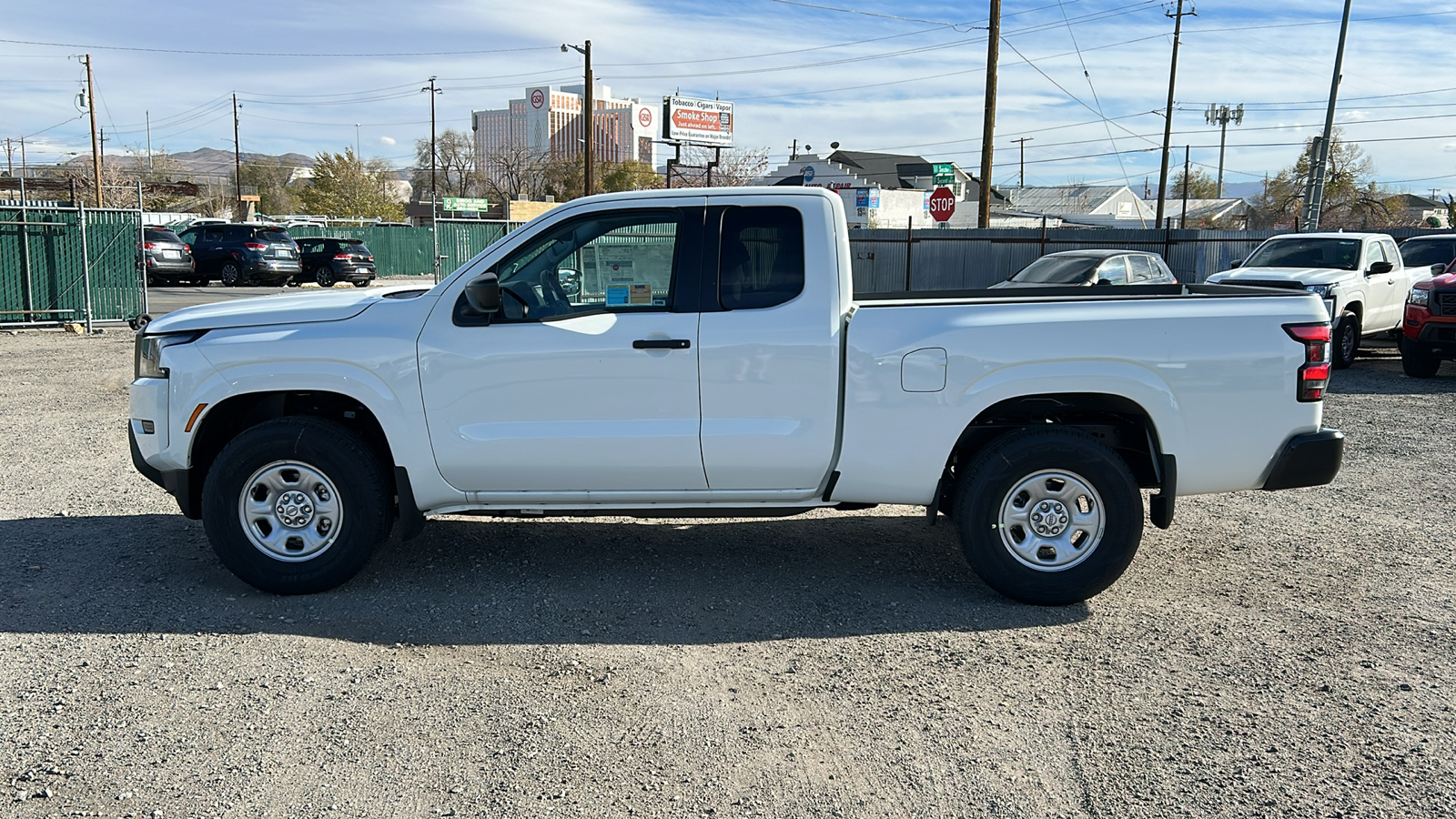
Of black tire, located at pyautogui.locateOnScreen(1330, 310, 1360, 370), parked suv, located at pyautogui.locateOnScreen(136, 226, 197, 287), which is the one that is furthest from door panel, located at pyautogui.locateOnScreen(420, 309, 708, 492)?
parked suv, located at pyautogui.locateOnScreen(136, 226, 197, 287)

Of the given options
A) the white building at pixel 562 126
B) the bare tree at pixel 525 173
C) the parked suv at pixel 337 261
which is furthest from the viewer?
the white building at pixel 562 126

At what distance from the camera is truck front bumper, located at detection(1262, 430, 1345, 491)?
514 cm

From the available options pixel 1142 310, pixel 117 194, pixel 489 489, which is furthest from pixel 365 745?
pixel 117 194

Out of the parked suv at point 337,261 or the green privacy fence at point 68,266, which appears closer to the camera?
the green privacy fence at point 68,266

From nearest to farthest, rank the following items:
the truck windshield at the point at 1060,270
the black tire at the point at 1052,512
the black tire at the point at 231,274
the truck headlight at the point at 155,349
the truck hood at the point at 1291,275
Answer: the black tire at the point at 1052,512
the truck headlight at the point at 155,349
the truck hood at the point at 1291,275
the truck windshield at the point at 1060,270
the black tire at the point at 231,274

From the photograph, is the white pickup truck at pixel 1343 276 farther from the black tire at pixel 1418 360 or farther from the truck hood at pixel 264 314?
the truck hood at pixel 264 314

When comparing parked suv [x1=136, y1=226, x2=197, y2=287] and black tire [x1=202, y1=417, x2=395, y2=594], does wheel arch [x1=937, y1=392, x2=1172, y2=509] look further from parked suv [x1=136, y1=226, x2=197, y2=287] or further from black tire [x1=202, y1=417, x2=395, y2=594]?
parked suv [x1=136, y1=226, x2=197, y2=287]

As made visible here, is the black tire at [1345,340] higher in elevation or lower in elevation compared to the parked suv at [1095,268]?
lower

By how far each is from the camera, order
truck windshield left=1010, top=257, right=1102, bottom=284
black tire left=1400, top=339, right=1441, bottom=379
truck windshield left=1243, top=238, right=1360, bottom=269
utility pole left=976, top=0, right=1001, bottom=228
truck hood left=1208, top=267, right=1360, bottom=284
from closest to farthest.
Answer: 1. black tire left=1400, top=339, right=1441, bottom=379
2. truck hood left=1208, top=267, right=1360, bottom=284
3. truck windshield left=1243, top=238, right=1360, bottom=269
4. truck windshield left=1010, top=257, right=1102, bottom=284
5. utility pole left=976, top=0, right=1001, bottom=228

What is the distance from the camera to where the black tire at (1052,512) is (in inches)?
201

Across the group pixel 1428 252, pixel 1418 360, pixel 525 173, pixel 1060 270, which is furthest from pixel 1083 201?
pixel 1418 360

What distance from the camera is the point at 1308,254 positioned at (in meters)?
15.9

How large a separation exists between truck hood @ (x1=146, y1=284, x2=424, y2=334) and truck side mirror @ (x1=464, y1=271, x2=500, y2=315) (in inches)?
→ 25.5

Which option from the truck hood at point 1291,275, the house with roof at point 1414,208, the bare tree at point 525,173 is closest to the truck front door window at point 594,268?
the truck hood at point 1291,275
